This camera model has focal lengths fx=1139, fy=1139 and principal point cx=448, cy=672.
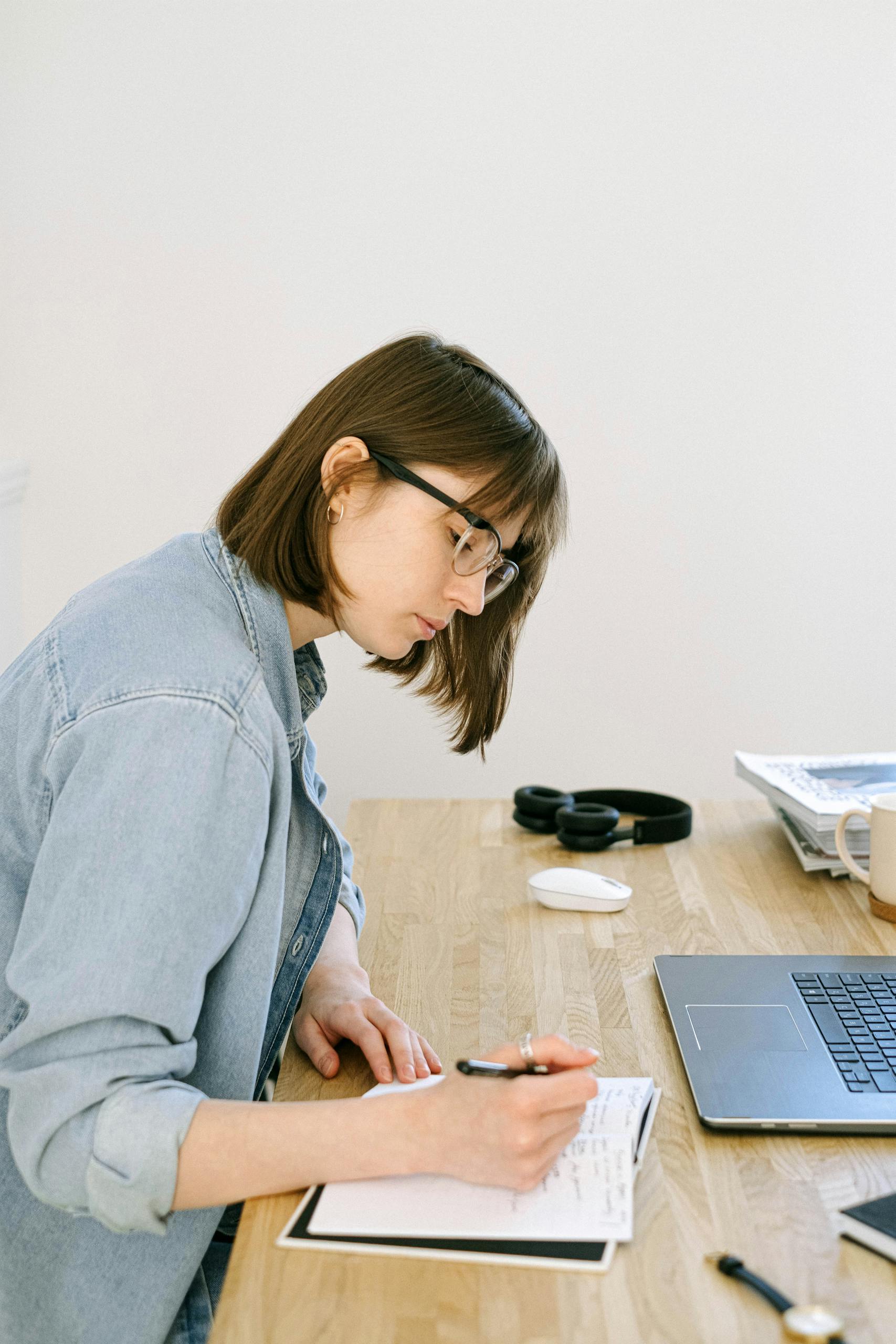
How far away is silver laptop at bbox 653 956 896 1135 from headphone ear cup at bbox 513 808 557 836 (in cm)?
45

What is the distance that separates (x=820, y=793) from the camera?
1457 mm

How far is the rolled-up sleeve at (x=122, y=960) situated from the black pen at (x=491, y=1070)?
0.57ft

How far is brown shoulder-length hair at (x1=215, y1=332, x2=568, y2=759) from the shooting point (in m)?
0.95

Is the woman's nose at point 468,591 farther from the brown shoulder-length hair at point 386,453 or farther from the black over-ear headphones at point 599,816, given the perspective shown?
the black over-ear headphones at point 599,816

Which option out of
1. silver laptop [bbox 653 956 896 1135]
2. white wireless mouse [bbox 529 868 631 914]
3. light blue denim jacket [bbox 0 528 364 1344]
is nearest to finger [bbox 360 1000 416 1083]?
light blue denim jacket [bbox 0 528 364 1344]

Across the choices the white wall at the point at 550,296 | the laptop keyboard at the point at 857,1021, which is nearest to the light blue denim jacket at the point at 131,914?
the laptop keyboard at the point at 857,1021

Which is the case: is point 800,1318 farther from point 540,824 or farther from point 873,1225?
point 540,824

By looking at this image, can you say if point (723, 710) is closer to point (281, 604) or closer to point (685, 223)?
point (685, 223)

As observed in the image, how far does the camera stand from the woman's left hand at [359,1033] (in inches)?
36.8

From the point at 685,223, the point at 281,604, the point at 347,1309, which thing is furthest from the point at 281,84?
the point at 347,1309

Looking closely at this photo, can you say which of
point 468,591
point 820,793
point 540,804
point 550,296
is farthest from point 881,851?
point 550,296

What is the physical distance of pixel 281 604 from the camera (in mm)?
948

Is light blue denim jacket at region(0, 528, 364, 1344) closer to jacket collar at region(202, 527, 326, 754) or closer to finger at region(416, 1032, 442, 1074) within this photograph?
jacket collar at region(202, 527, 326, 754)

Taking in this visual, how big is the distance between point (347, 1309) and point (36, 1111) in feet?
0.72
